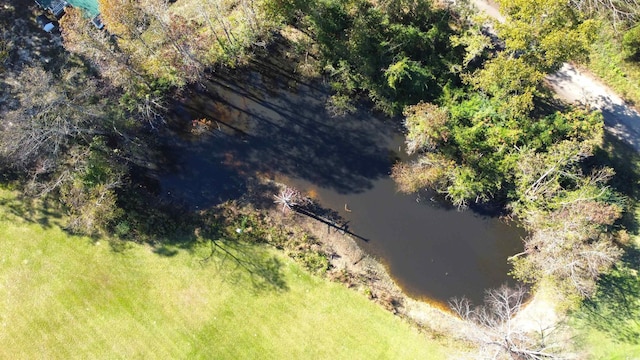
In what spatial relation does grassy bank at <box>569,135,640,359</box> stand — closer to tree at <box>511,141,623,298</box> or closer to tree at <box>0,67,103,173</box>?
tree at <box>511,141,623,298</box>

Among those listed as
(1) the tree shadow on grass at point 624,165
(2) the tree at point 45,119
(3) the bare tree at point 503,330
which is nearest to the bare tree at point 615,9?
(1) the tree shadow on grass at point 624,165

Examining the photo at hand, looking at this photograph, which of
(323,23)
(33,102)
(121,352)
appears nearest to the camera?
(33,102)

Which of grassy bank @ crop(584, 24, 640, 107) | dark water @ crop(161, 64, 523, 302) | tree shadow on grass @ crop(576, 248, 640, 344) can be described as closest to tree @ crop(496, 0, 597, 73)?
grassy bank @ crop(584, 24, 640, 107)

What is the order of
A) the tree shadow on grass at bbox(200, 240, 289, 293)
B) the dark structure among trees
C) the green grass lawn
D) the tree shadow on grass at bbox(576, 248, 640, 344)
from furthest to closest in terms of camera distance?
the dark structure among trees, the tree shadow on grass at bbox(200, 240, 289, 293), the tree shadow on grass at bbox(576, 248, 640, 344), the green grass lawn

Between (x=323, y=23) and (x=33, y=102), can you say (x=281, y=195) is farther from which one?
(x=33, y=102)

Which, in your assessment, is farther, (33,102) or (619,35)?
(619,35)

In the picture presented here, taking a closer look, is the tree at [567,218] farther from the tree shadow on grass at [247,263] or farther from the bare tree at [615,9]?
the tree shadow on grass at [247,263]

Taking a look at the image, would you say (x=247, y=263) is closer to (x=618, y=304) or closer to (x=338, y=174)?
(x=338, y=174)

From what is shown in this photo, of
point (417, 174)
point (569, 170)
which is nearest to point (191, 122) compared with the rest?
point (417, 174)
